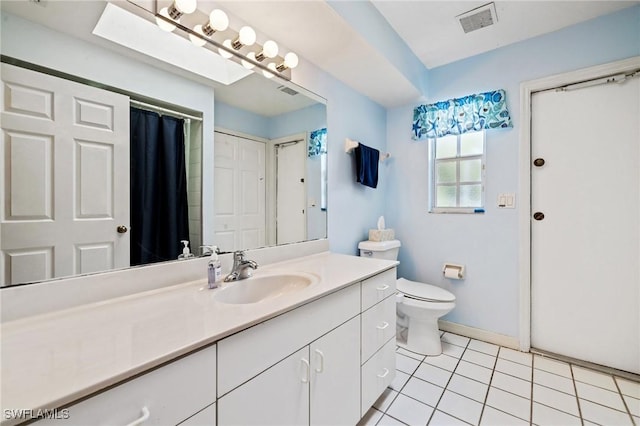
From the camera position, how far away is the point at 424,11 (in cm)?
178

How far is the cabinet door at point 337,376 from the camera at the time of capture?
1.06m

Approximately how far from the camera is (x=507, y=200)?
2.13 m

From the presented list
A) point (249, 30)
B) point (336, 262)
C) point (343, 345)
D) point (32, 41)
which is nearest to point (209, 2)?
point (249, 30)

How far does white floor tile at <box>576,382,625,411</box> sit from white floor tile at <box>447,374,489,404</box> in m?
0.53

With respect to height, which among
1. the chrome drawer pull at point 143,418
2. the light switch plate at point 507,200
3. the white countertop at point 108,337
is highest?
the light switch plate at point 507,200

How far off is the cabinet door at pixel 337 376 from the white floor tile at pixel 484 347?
1.33m

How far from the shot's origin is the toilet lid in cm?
200

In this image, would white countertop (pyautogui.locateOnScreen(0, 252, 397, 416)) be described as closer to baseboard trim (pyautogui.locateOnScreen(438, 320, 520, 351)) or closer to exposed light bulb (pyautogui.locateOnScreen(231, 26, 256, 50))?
exposed light bulb (pyautogui.locateOnScreen(231, 26, 256, 50))

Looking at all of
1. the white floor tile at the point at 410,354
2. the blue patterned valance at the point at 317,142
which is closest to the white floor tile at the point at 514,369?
the white floor tile at the point at 410,354

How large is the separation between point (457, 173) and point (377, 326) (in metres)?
1.60

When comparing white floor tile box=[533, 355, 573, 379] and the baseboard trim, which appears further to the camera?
the baseboard trim

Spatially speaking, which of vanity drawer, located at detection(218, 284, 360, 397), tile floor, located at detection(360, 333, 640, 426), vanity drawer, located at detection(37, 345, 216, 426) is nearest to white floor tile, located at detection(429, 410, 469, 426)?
tile floor, located at detection(360, 333, 640, 426)

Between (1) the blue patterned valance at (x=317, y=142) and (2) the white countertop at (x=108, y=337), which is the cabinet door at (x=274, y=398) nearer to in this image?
(2) the white countertop at (x=108, y=337)

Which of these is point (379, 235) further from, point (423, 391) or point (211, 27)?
point (211, 27)
